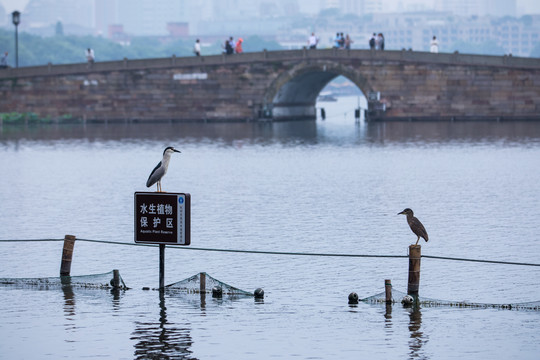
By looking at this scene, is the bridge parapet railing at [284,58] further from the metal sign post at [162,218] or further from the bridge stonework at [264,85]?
the metal sign post at [162,218]

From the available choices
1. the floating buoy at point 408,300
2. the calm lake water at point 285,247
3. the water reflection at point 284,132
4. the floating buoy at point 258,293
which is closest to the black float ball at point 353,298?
the calm lake water at point 285,247

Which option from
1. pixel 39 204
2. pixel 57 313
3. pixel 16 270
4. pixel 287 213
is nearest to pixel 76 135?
pixel 39 204

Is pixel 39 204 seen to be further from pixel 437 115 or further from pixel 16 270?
pixel 437 115

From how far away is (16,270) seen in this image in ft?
73.8

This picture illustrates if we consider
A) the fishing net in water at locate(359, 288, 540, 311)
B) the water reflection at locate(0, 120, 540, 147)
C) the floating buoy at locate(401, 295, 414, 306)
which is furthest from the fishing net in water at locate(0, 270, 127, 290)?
the water reflection at locate(0, 120, 540, 147)

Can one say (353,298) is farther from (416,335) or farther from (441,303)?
(416,335)

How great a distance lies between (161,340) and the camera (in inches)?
629

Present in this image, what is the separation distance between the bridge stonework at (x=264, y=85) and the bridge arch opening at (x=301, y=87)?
0.09 metres

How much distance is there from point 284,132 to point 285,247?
141 ft

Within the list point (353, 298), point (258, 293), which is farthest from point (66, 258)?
point (353, 298)

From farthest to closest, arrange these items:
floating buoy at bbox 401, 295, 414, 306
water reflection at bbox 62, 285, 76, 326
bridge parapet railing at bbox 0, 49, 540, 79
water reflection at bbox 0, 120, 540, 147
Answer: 1. bridge parapet railing at bbox 0, 49, 540, 79
2. water reflection at bbox 0, 120, 540, 147
3. floating buoy at bbox 401, 295, 414, 306
4. water reflection at bbox 62, 285, 76, 326

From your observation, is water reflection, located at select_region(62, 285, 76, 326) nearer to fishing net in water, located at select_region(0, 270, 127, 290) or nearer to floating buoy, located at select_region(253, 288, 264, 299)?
fishing net in water, located at select_region(0, 270, 127, 290)

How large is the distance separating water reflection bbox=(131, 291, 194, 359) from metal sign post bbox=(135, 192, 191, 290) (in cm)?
137

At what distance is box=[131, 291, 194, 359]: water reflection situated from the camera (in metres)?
15.1
